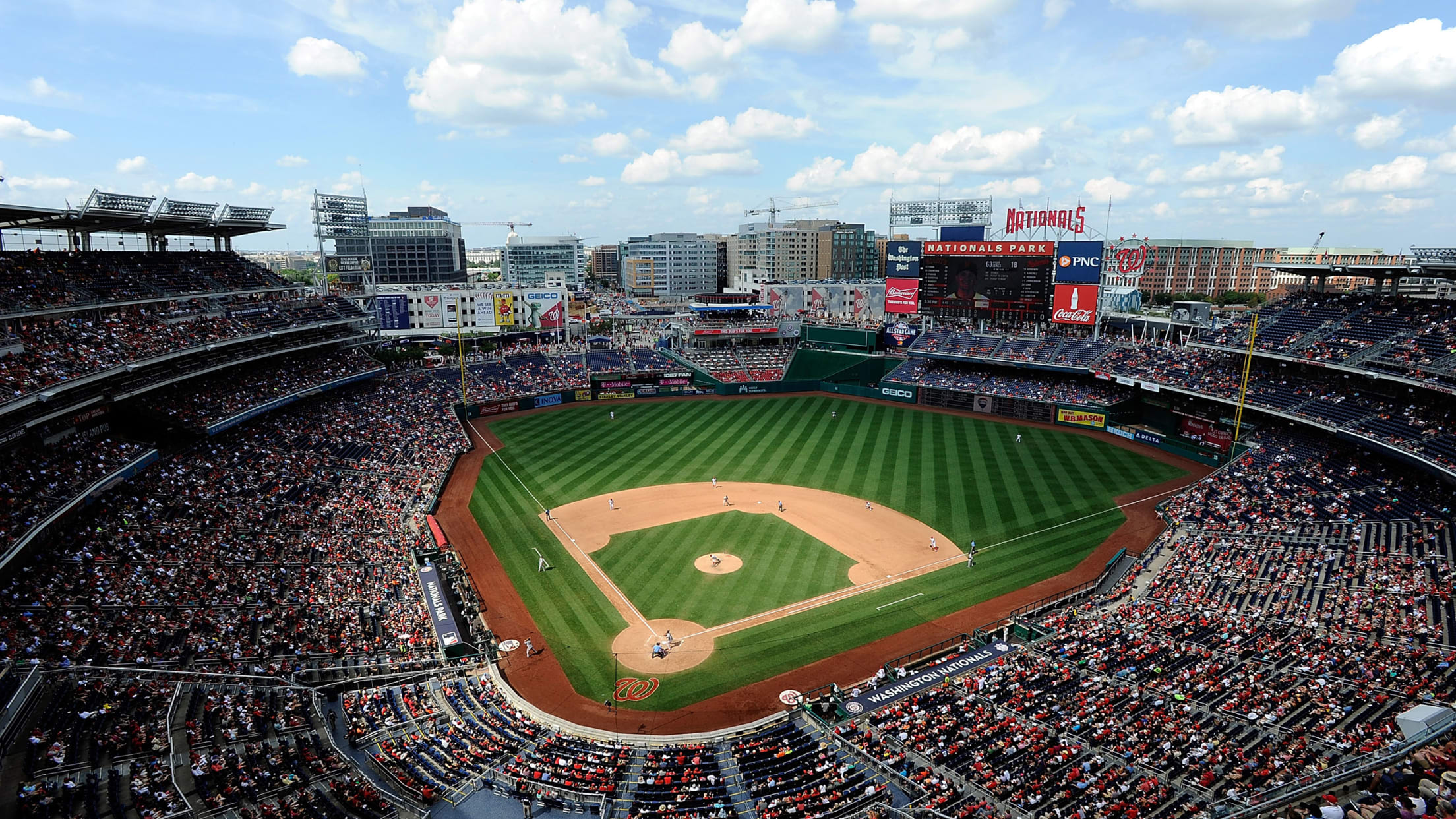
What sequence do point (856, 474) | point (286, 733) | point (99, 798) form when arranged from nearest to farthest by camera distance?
point (99, 798) → point (286, 733) → point (856, 474)

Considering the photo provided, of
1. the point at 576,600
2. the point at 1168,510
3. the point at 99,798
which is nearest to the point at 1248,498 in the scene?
the point at 1168,510

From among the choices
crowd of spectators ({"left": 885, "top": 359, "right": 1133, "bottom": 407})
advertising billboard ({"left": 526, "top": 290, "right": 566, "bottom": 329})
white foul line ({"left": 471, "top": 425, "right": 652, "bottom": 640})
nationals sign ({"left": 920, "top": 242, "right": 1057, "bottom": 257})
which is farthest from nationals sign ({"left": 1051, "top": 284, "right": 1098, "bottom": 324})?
advertising billboard ({"left": 526, "top": 290, "right": 566, "bottom": 329})

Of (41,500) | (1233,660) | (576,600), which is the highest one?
(41,500)

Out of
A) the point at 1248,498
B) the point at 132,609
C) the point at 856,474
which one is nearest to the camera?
the point at 132,609

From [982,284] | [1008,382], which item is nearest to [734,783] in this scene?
[1008,382]

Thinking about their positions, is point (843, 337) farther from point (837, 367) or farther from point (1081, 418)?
point (1081, 418)

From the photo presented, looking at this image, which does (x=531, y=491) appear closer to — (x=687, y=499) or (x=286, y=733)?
(x=687, y=499)
